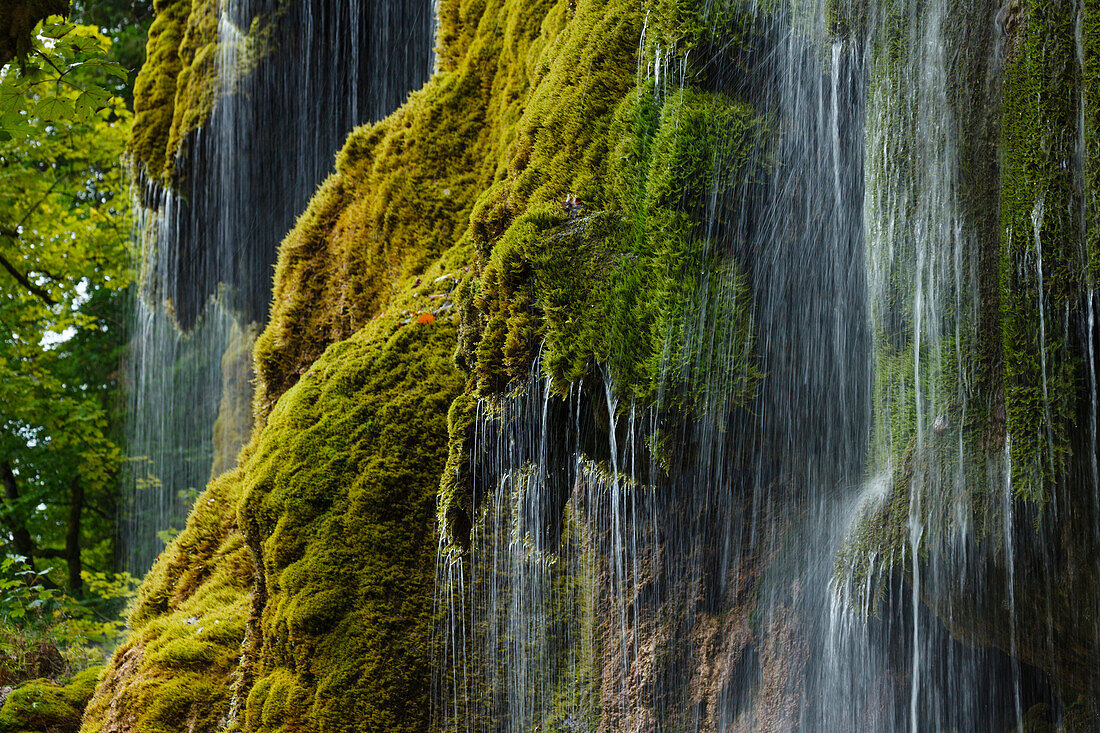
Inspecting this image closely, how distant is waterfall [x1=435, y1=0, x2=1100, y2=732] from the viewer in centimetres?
270

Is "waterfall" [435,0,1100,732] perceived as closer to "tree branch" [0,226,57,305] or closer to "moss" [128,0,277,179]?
"moss" [128,0,277,179]

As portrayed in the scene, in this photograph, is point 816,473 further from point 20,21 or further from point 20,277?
point 20,277

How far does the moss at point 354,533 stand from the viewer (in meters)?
4.12

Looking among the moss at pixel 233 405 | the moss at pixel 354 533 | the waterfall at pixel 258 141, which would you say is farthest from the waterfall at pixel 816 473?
the moss at pixel 233 405

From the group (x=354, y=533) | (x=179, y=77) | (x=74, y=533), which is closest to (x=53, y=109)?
(x=354, y=533)

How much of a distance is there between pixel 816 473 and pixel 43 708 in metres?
6.52

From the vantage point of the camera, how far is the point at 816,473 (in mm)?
3498

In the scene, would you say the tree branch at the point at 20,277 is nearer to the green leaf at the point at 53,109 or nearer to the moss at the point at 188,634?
the moss at the point at 188,634

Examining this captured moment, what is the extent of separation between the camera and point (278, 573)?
442 centimetres

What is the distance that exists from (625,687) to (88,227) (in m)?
11.9

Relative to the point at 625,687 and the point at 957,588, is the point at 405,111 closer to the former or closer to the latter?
the point at 625,687

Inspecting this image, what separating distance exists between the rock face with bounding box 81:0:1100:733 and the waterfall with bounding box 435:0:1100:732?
0.05 feet

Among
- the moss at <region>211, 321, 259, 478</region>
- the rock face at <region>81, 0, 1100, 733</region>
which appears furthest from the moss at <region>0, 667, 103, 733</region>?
the moss at <region>211, 321, 259, 478</region>

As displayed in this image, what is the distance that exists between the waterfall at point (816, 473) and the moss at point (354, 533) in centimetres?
25
